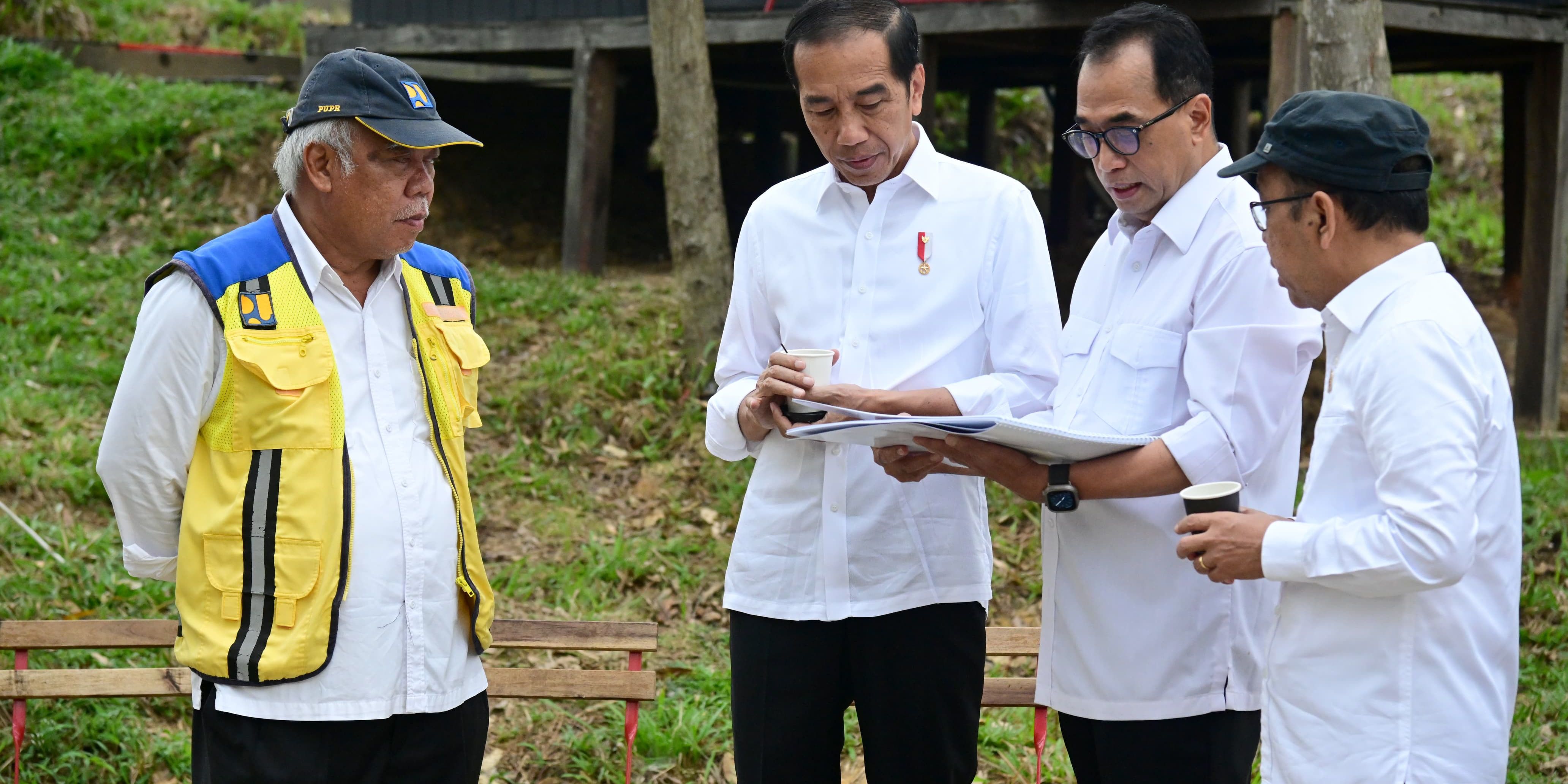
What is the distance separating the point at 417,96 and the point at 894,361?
118 centimetres

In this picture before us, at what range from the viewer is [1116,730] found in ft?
9.21

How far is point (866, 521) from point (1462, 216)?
14208 mm

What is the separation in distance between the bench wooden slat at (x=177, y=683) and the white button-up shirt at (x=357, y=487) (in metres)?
1.53

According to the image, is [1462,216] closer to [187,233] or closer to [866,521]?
[187,233]

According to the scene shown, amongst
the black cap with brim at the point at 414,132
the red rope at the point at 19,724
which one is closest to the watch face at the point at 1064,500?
the black cap with brim at the point at 414,132

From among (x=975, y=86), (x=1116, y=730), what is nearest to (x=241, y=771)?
(x=1116, y=730)

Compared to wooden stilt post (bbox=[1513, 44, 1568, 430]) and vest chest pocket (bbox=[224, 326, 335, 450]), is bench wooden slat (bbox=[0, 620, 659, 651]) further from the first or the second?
wooden stilt post (bbox=[1513, 44, 1568, 430])

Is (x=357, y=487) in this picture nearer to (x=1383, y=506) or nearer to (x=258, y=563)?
(x=258, y=563)

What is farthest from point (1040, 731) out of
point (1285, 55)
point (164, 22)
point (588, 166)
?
point (164, 22)

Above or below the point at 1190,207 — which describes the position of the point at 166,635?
below

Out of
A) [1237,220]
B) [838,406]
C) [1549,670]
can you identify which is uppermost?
[1237,220]

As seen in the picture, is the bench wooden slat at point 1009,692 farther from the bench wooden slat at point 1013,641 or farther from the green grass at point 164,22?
the green grass at point 164,22

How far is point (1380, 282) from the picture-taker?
2.32 meters

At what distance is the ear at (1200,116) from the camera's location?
2.79 meters
